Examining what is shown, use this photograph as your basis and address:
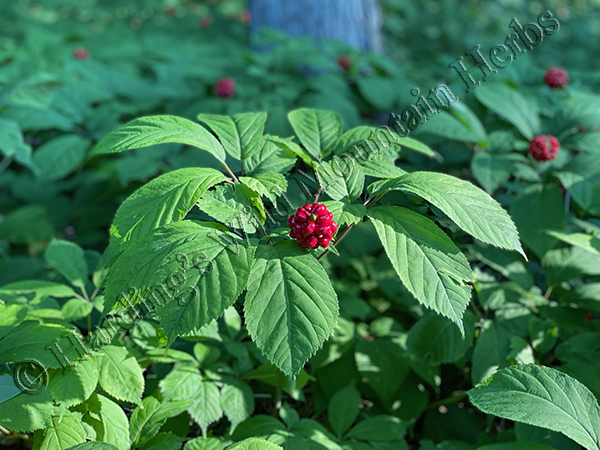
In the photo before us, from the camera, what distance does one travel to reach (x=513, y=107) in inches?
103

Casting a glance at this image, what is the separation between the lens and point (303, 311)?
1.20m

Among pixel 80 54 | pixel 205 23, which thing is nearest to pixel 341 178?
pixel 80 54

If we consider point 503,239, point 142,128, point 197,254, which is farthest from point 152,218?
point 503,239

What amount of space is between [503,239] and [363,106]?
2472mm

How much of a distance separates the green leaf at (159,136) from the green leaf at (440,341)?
44.1 inches

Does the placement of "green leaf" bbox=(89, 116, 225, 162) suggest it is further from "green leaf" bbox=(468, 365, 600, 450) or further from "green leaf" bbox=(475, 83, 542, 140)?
"green leaf" bbox=(475, 83, 542, 140)

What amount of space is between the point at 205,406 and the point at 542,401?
107 cm

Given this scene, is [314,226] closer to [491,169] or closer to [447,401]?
[447,401]

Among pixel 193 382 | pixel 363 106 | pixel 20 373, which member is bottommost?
pixel 193 382

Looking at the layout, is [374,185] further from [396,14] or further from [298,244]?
[396,14]

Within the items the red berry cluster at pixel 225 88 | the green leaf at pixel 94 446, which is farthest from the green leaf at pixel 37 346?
the red berry cluster at pixel 225 88

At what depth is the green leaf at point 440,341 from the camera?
185cm

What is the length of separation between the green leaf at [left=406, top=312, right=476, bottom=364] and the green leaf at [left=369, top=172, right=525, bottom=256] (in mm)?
699

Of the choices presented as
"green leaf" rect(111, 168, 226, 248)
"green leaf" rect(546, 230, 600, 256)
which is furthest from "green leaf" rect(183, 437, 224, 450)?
"green leaf" rect(546, 230, 600, 256)
